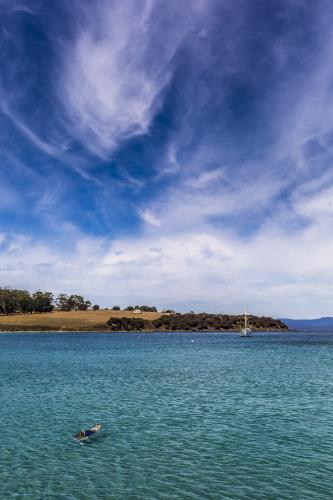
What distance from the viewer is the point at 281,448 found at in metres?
27.6

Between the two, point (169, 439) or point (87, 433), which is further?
point (87, 433)

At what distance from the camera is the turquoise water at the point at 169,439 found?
70.3ft

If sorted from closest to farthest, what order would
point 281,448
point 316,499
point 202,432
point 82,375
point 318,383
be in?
point 316,499, point 281,448, point 202,432, point 318,383, point 82,375

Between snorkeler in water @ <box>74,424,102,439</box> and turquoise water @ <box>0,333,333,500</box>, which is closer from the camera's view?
turquoise water @ <box>0,333,333,500</box>

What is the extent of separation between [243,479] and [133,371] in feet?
157

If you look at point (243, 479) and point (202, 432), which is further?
point (202, 432)

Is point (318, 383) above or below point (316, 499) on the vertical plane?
above

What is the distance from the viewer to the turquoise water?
21438 millimetres

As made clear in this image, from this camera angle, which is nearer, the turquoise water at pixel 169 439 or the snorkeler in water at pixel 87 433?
the turquoise water at pixel 169 439

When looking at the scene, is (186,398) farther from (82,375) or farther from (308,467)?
(82,375)

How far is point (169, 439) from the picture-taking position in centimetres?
2930

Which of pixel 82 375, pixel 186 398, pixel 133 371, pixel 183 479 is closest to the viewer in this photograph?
pixel 183 479

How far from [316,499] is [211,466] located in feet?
20.1

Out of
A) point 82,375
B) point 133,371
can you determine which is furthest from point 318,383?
point 82,375
